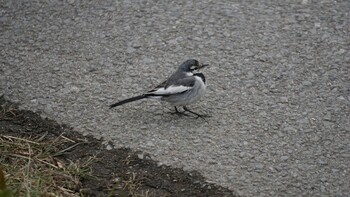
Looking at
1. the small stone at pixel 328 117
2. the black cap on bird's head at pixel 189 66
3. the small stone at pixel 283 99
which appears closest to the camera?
the small stone at pixel 328 117

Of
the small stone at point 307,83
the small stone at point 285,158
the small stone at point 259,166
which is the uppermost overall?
the small stone at point 307,83

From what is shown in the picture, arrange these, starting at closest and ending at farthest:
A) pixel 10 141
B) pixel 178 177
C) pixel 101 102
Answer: pixel 178 177 → pixel 10 141 → pixel 101 102

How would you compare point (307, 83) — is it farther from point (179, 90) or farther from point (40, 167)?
point (40, 167)

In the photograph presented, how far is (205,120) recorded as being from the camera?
651 cm

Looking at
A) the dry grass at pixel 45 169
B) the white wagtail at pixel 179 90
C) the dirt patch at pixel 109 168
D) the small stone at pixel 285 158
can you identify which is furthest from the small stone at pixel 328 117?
the dry grass at pixel 45 169

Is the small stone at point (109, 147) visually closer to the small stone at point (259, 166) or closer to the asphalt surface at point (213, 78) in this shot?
the asphalt surface at point (213, 78)

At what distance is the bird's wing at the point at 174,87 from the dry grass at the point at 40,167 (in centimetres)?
107

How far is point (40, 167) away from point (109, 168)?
623 mm

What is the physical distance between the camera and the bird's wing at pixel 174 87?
6.43m

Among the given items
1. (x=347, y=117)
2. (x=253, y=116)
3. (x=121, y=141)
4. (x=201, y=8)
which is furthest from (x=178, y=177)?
(x=201, y=8)

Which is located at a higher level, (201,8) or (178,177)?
(201,8)

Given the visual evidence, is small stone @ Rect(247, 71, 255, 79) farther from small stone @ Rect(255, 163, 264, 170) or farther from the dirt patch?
the dirt patch

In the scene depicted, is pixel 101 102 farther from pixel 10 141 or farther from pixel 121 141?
pixel 10 141

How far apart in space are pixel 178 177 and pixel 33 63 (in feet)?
9.25
